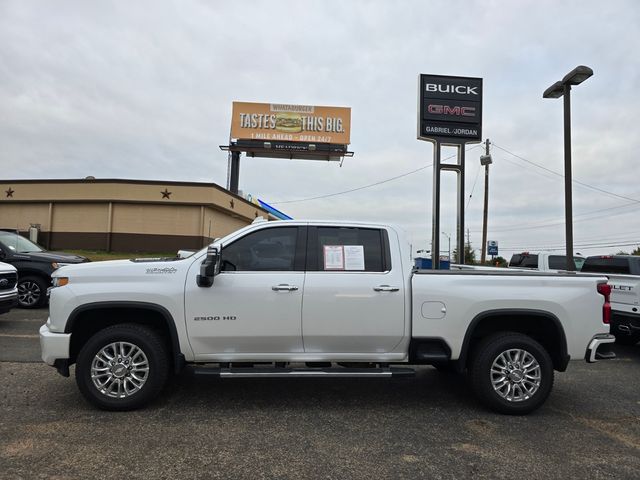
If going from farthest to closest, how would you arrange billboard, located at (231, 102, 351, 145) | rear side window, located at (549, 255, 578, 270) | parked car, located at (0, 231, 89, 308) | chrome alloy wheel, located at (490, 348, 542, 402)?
billboard, located at (231, 102, 351, 145) < rear side window, located at (549, 255, 578, 270) < parked car, located at (0, 231, 89, 308) < chrome alloy wheel, located at (490, 348, 542, 402)

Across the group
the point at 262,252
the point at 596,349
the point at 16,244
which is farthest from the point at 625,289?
the point at 16,244

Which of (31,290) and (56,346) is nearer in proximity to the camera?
(56,346)

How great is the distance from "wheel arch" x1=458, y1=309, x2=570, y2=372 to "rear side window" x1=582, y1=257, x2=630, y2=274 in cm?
473

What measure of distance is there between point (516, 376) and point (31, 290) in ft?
33.5

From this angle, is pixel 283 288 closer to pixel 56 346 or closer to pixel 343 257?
pixel 343 257

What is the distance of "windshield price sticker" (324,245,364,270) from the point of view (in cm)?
482

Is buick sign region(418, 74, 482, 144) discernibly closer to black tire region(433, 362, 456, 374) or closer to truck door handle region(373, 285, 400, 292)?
black tire region(433, 362, 456, 374)

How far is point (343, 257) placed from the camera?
15.9 ft

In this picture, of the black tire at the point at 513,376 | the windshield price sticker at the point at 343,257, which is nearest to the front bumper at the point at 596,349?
the black tire at the point at 513,376

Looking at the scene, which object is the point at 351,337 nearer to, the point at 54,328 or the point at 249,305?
the point at 249,305

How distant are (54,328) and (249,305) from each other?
1.84 meters

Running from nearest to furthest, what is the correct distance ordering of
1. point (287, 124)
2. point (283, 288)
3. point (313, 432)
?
point (313, 432) → point (283, 288) → point (287, 124)

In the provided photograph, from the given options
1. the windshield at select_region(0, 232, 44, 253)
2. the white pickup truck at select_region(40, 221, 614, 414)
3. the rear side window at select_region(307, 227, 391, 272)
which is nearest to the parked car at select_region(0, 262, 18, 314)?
the windshield at select_region(0, 232, 44, 253)

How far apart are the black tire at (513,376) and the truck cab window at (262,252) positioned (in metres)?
2.12
